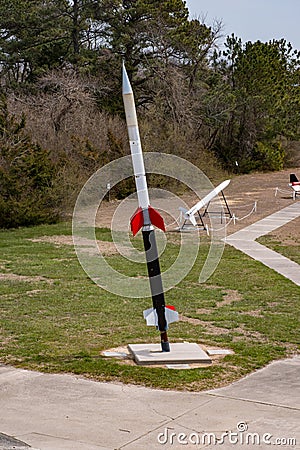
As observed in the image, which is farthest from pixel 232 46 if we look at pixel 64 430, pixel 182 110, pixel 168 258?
pixel 64 430

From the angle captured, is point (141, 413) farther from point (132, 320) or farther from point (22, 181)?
point (22, 181)

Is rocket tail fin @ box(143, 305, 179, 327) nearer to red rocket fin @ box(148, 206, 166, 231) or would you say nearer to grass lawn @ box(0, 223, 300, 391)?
grass lawn @ box(0, 223, 300, 391)

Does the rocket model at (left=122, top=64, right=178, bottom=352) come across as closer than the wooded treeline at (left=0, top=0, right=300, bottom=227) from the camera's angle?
Yes

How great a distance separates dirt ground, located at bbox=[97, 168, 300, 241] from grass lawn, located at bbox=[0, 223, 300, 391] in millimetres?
7298

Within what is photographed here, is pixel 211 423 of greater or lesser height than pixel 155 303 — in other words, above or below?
below

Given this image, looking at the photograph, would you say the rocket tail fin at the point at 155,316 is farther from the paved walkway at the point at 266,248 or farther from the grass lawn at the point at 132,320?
the paved walkway at the point at 266,248

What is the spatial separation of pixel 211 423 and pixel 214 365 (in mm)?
2375

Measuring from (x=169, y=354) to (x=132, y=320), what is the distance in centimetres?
274

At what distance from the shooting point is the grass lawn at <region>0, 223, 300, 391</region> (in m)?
9.70

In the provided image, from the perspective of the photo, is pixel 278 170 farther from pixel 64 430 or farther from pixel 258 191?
pixel 64 430

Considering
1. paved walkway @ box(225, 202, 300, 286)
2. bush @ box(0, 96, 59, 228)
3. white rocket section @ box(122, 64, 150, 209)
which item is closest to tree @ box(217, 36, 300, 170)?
paved walkway @ box(225, 202, 300, 286)

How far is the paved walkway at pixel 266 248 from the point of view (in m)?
18.4

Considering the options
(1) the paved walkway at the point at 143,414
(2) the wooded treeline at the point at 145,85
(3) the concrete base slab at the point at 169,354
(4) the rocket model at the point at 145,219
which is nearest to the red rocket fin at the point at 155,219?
(4) the rocket model at the point at 145,219

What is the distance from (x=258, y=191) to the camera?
39281 mm
